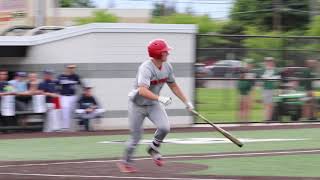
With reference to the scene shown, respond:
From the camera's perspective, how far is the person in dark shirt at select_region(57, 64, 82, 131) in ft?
56.9

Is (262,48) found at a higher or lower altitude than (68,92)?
higher

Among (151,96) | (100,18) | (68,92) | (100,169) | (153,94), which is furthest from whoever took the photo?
(100,18)

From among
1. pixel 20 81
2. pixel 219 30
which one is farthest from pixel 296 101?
pixel 219 30

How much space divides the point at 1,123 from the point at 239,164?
847 cm

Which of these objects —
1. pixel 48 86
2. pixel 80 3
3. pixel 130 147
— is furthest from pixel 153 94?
pixel 80 3

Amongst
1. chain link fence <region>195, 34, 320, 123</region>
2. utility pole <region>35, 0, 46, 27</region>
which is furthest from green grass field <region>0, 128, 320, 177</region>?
utility pole <region>35, 0, 46, 27</region>

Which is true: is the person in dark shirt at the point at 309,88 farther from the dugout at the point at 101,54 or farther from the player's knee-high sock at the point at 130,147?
the player's knee-high sock at the point at 130,147

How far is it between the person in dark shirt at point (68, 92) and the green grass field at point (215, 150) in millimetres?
1734

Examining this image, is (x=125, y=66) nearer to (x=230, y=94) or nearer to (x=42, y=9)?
(x=230, y=94)

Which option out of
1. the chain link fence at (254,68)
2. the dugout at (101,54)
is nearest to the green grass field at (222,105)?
the chain link fence at (254,68)

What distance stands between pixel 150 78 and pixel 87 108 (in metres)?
8.05

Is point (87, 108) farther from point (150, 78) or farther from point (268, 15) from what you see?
point (268, 15)

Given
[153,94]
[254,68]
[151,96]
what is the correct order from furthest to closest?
1. [254,68]
2. [153,94]
3. [151,96]

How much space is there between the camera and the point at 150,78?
373 inches
